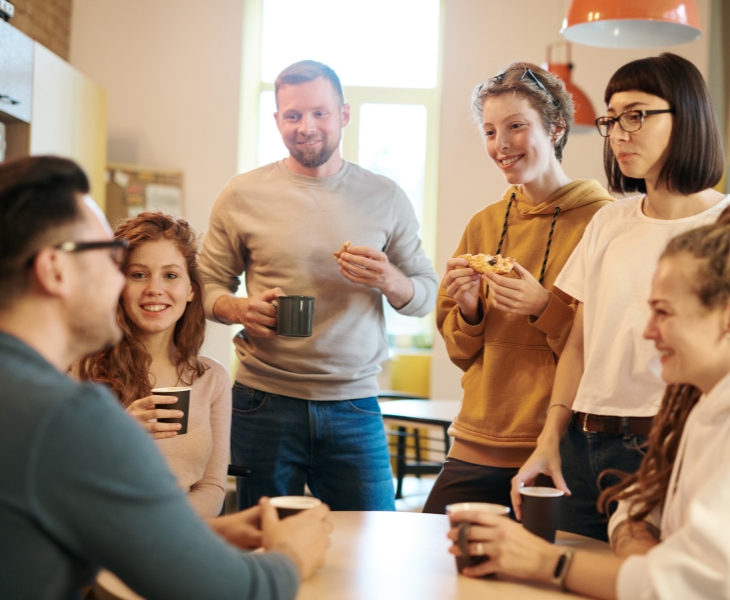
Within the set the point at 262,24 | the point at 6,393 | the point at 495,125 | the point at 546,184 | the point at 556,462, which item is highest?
the point at 262,24

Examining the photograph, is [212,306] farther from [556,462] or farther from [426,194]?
[426,194]

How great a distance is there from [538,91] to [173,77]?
4.28m

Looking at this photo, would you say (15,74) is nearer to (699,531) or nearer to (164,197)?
(164,197)

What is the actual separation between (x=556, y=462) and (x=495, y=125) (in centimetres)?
91

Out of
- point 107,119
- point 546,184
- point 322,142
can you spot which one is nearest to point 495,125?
point 546,184

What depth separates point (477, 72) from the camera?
5812 mm

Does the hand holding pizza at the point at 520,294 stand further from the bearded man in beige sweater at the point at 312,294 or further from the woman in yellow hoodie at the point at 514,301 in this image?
the bearded man in beige sweater at the point at 312,294

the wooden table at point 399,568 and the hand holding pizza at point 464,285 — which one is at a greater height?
the hand holding pizza at point 464,285

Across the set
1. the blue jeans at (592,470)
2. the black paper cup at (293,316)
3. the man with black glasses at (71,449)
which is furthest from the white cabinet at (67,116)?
the man with black glasses at (71,449)

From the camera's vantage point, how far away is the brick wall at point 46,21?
5.11 m

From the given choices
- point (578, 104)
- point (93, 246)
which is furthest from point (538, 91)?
point (578, 104)

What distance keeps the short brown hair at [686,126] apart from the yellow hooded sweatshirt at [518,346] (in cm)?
36

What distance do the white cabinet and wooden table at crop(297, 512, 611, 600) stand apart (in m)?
2.92

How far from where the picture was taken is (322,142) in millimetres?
2463
